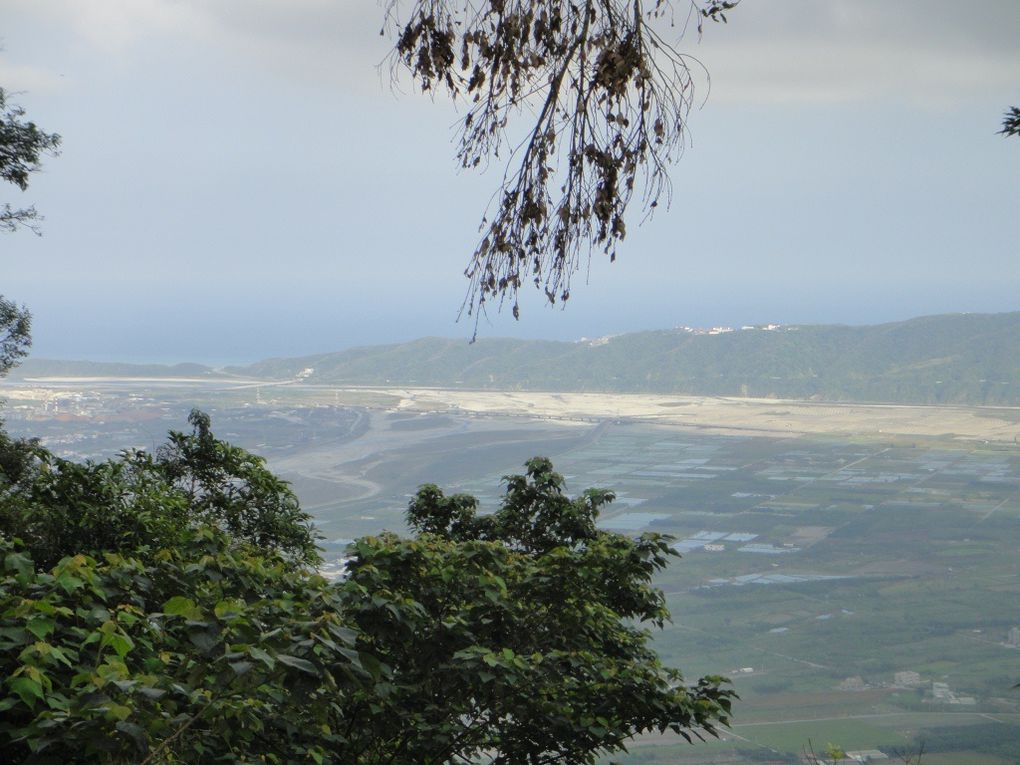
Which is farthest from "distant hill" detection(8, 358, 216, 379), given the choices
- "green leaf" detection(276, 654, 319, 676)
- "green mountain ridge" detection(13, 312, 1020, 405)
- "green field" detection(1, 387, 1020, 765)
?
"green leaf" detection(276, 654, 319, 676)

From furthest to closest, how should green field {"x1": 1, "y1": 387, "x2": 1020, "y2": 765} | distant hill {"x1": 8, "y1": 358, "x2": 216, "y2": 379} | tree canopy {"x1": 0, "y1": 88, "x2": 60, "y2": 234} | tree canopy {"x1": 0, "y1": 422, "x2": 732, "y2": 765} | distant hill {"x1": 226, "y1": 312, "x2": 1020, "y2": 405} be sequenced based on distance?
1. distant hill {"x1": 226, "y1": 312, "x2": 1020, "y2": 405}
2. distant hill {"x1": 8, "y1": 358, "x2": 216, "y2": 379}
3. green field {"x1": 1, "y1": 387, "x2": 1020, "y2": 765}
4. tree canopy {"x1": 0, "y1": 88, "x2": 60, "y2": 234}
5. tree canopy {"x1": 0, "y1": 422, "x2": 732, "y2": 765}

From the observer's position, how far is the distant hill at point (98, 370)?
41.1 m

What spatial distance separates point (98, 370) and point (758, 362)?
1262 inches

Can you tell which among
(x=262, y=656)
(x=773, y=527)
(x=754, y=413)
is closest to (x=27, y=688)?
(x=262, y=656)

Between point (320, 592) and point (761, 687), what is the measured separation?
64.7 ft

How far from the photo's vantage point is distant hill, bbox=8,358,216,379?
41.1 m

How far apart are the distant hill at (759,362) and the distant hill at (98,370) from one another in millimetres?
3833

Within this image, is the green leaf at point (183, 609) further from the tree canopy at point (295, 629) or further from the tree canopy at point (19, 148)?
the tree canopy at point (19, 148)

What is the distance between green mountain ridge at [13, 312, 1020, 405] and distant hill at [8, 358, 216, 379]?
162 inches

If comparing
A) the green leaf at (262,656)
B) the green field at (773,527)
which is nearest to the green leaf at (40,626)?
the green leaf at (262,656)

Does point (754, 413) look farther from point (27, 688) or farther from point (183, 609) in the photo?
point (27, 688)

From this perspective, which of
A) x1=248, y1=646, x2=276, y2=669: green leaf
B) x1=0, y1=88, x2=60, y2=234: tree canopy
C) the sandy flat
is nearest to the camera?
x1=248, y1=646, x2=276, y2=669: green leaf

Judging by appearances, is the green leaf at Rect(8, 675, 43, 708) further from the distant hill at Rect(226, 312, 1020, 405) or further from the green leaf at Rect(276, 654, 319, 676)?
the distant hill at Rect(226, 312, 1020, 405)

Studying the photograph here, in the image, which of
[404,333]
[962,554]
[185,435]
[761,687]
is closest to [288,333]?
[404,333]
